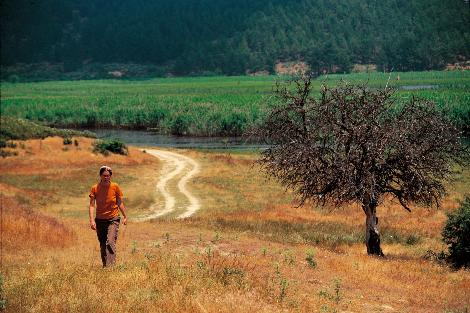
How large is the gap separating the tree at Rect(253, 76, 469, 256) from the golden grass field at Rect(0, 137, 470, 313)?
2687 mm

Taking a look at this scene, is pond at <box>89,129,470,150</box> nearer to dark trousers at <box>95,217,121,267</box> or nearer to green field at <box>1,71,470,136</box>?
green field at <box>1,71,470,136</box>

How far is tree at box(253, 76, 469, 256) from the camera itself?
2184 centimetres

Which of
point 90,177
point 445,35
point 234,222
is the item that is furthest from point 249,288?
point 445,35

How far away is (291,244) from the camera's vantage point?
23156mm

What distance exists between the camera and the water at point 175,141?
86500 mm

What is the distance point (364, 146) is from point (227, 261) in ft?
28.7

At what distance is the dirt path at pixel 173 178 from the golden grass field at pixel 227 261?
105 cm

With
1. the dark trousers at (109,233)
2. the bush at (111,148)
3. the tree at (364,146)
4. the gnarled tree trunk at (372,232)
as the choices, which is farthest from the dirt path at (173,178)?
the dark trousers at (109,233)

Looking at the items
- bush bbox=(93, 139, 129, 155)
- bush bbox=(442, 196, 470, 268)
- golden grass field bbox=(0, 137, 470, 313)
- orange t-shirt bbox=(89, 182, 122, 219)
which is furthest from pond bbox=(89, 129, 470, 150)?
orange t-shirt bbox=(89, 182, 122, 219)

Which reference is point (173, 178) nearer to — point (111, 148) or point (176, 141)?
point (111, 148)

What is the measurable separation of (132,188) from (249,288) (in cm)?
3579

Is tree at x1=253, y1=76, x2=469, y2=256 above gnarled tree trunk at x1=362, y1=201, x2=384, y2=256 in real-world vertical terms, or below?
above

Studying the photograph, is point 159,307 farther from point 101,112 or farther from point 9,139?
point 101,112

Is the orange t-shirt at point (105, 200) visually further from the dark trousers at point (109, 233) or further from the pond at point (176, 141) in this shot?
the pond at point (176, 141)
